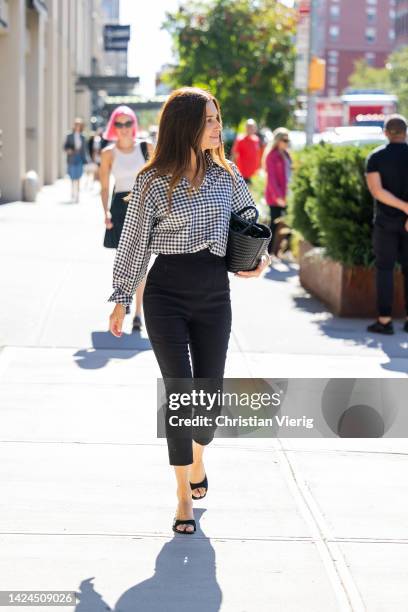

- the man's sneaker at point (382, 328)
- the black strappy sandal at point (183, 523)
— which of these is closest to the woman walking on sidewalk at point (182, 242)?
the black strappy sandal at point (183, 523)

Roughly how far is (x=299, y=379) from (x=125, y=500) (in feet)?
9.71

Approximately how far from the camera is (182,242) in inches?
189

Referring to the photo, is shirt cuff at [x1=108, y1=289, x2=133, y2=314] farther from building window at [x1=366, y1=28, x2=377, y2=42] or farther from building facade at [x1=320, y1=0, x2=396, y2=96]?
building window at [x1=366, y1=28, x2=377, y2=42]

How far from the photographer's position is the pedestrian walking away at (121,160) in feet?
31.3

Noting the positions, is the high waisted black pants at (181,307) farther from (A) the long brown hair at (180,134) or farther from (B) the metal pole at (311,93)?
(B) the metal pole at (311,93)

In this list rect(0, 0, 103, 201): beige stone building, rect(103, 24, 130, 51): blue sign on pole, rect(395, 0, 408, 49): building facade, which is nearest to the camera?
rect(0, 0, 103, 201): beige stone building

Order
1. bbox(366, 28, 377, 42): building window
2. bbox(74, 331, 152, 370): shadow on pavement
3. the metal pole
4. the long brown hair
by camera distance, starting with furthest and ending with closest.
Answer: bbox(366, 28, 377, 42): building window < the metal pole < bbox(74, 331, 152, 370): shadow on pavement < the long brown hair

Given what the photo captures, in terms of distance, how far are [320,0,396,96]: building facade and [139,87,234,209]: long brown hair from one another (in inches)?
5943

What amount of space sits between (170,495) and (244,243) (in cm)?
131

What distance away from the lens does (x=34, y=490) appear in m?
5.37

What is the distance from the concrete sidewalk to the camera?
14.1 ft

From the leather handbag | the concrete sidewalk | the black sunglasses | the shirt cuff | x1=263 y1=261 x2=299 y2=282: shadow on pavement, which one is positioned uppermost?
the black sunglasses

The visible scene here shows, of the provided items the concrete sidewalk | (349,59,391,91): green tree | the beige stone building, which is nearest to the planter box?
the concrete sidewalk

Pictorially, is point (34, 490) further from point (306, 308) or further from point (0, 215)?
point (0, 215)
